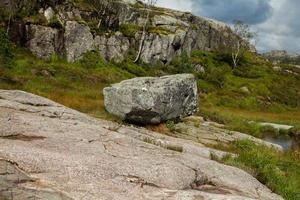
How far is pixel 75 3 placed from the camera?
8812 centimetres

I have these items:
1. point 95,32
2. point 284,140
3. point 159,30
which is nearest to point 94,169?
point 284,140

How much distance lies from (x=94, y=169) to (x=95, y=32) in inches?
2929

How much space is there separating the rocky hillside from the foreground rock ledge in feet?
188

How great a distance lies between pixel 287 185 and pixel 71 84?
151 feet

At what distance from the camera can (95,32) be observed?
85625 mm

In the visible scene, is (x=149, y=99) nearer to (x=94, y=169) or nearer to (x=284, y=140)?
(x=94, y=169)

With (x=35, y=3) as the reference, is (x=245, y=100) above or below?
below

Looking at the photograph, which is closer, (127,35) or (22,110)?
(22,110)

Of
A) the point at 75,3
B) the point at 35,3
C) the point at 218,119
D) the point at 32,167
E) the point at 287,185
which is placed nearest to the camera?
the point at 32,167

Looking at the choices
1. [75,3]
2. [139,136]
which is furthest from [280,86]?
[139,136]

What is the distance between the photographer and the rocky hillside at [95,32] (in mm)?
74938

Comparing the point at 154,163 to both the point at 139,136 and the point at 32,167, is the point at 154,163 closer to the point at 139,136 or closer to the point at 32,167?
the point at 32,167

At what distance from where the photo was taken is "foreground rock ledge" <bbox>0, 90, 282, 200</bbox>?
466 inches

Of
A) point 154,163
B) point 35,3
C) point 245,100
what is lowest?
point 245,100
